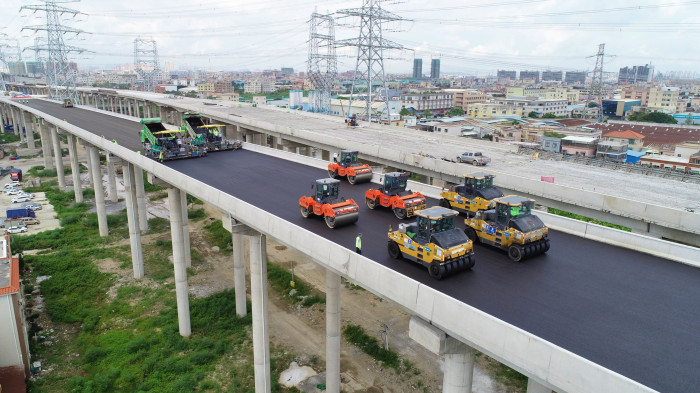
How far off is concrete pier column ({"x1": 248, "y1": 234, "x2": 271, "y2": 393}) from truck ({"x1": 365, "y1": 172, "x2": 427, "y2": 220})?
19.9 ft

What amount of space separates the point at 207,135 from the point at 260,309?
824 inches

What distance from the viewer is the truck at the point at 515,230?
659 inches

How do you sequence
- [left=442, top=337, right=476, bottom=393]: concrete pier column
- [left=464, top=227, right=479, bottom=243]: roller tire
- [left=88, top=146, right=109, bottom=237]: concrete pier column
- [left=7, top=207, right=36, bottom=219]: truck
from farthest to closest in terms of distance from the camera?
1. [left=7, top=207, right=36, bottom=219]: truck
2. [left=88, top=146, right=109, bottom=237]: concrete pier column
3. [left=464, top=227, right=479, bottom=243]: roller tire
4. [left=442, top=337, right=476, bottom=393]: concrete pier column

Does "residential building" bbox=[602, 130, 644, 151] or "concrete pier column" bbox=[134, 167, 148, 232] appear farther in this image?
"residential building" bbox=[602, 130, 644, 151]

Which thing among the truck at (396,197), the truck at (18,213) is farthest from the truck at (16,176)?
the truck at (396,197)

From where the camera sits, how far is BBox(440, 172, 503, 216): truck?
21062mm

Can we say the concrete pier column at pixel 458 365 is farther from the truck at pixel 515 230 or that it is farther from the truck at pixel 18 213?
the truck at pixel 18 213

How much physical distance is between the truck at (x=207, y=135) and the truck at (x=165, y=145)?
60.0 inches

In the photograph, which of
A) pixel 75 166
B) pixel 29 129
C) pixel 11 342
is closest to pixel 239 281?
pixel 11 342

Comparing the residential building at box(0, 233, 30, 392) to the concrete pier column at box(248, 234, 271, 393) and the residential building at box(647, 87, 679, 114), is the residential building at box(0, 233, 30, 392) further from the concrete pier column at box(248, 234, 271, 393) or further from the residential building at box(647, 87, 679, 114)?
the residential building at box(647, 87, 679, 114)

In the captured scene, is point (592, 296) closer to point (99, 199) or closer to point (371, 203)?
point (371, 203)

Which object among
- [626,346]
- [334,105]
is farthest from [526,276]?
[334,105]

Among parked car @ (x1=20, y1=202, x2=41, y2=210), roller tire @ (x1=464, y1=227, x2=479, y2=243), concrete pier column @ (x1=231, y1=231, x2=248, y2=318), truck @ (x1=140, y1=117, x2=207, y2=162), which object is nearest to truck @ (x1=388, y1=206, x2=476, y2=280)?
roller tire @ (x1=464, y1=227, x2=479, y2=243)

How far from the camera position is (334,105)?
14638cm
